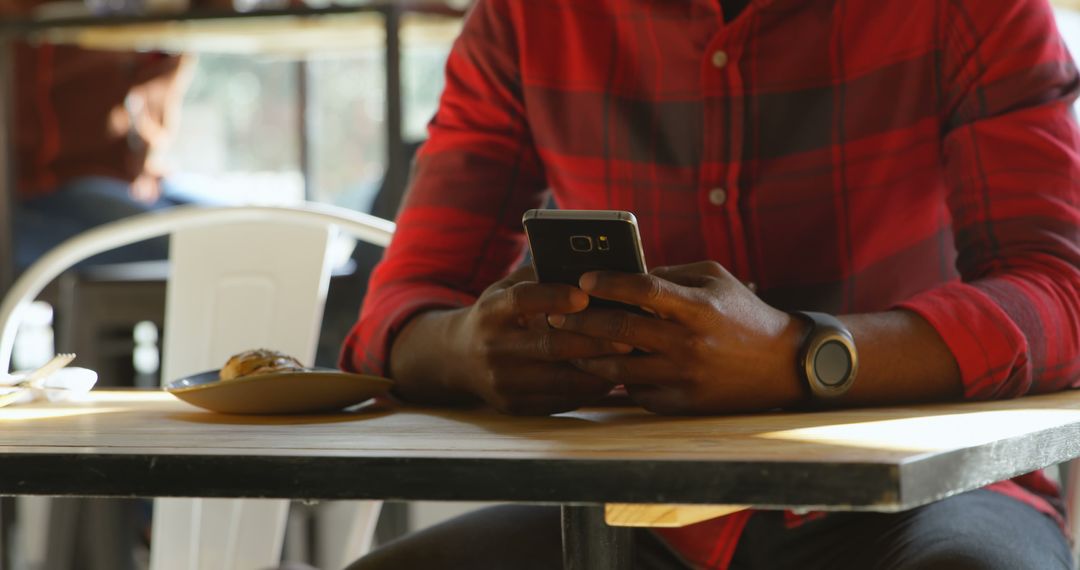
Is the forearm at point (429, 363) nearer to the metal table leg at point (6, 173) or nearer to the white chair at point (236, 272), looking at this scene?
the white chair at point (236, 272)

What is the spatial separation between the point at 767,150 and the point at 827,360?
1.43 ft

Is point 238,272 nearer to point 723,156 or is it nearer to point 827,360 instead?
point 723,156

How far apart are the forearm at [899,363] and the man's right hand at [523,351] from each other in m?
0.18

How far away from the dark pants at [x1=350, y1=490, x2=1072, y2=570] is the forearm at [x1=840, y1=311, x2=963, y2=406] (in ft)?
0.35

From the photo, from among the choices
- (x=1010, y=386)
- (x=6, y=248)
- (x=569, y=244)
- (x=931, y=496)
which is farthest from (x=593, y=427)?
(x=6, y=248)

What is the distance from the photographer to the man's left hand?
0.84m

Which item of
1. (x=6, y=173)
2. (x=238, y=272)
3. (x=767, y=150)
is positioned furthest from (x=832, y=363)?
(x=6, y=173)

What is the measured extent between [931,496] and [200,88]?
481 cm

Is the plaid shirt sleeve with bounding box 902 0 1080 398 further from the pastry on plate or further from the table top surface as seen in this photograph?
the pastry on plate

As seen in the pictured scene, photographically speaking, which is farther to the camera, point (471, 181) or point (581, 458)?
point (471, 181)

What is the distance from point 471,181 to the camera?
134 centimetres

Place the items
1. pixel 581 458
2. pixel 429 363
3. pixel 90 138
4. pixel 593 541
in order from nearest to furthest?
pixel 581 458
pixel 593 541
pixel 429 363
pixel 90 138

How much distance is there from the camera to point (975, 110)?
3.78 feet

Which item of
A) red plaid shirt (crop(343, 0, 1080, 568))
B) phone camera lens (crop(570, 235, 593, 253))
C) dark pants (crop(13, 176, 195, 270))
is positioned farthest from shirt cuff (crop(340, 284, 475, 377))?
dark pants (crop(13, 176, 195, 270))
